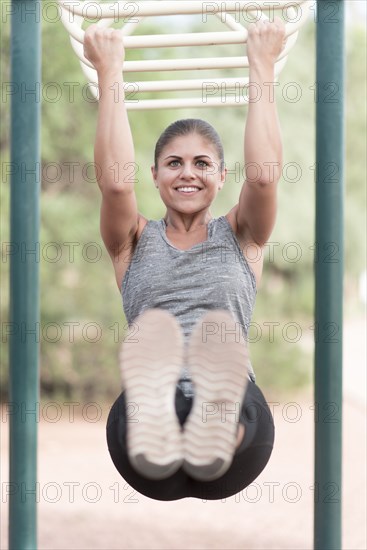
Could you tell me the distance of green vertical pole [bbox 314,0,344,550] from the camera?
2168 millimetres

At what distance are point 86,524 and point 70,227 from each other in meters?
2.80

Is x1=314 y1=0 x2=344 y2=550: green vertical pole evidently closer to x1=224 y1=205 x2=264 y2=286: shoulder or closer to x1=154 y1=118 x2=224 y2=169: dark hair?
x1=224 y1=205 x2=264 y2=286: shoulder

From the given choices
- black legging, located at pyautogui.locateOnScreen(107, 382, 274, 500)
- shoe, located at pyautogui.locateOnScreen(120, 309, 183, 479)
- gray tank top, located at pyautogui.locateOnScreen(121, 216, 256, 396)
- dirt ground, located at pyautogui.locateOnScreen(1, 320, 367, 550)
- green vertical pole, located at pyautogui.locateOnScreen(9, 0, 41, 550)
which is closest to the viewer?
shoe, located at pyautogui.locateOnScreen(120, 309, 183, 479)

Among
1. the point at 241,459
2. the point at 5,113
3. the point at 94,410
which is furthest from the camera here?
the point at 94,410

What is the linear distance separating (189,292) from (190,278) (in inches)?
1.4

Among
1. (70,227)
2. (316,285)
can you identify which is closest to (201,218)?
(316,285)

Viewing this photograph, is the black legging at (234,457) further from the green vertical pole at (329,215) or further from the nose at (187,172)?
the nose at (187,172)

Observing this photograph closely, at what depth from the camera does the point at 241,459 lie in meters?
1.89

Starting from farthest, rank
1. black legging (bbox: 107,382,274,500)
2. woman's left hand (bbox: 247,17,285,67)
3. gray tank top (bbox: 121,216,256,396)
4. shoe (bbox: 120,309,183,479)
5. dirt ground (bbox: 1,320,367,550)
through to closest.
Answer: dirt ground (bbox: 1,320,367,550), gray tank top (bbox: 121,216,256,396), woman's left hand (bbox: 247,17,285,67), black legging (bbox: 107,382,274,500), shoe (bbox: 120,309,183,479)

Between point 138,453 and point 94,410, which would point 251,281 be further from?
point 94,410

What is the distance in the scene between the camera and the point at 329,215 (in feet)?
7.15

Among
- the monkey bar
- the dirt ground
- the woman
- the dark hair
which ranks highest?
the monkey bar

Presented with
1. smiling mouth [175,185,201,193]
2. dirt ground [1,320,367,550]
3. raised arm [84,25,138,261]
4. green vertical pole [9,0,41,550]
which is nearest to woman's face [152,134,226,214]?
smiling mouth [175,185,201,193]

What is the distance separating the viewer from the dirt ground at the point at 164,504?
16.3 ft
